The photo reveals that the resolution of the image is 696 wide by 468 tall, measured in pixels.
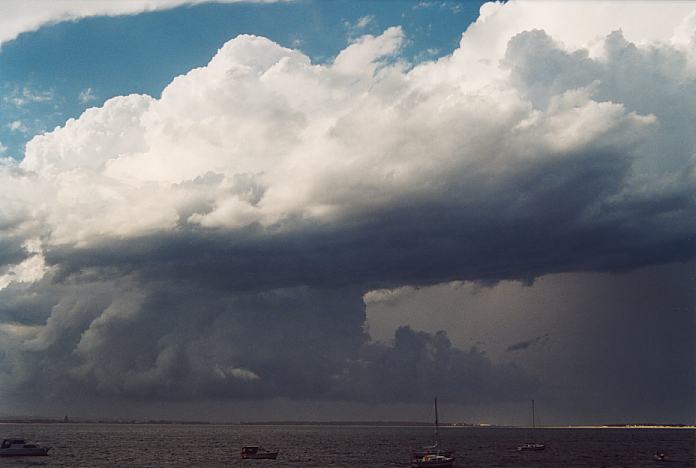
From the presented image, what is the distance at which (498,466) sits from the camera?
18312 cm

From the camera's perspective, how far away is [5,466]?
17712 centimetres

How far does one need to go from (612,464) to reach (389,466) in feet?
210

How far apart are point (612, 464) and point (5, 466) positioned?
165m

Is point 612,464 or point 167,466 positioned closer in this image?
point 167,466

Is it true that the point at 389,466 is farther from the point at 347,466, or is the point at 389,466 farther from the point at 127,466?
the point at 127,466

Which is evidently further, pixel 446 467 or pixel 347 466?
pixel 347 466

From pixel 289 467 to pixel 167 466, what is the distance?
31.8m

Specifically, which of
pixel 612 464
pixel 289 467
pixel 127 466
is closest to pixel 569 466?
pixel 612 464

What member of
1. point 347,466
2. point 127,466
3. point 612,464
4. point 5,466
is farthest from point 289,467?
point 612,464

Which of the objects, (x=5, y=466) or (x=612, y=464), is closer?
(x=5, y=466)

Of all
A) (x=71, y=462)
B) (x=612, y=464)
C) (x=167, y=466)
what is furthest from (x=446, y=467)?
(x=71, y=462)

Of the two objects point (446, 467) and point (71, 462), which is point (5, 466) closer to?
point (71, 462)

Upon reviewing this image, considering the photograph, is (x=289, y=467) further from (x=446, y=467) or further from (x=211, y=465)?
(x=446, y=467)

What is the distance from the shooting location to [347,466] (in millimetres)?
180625
